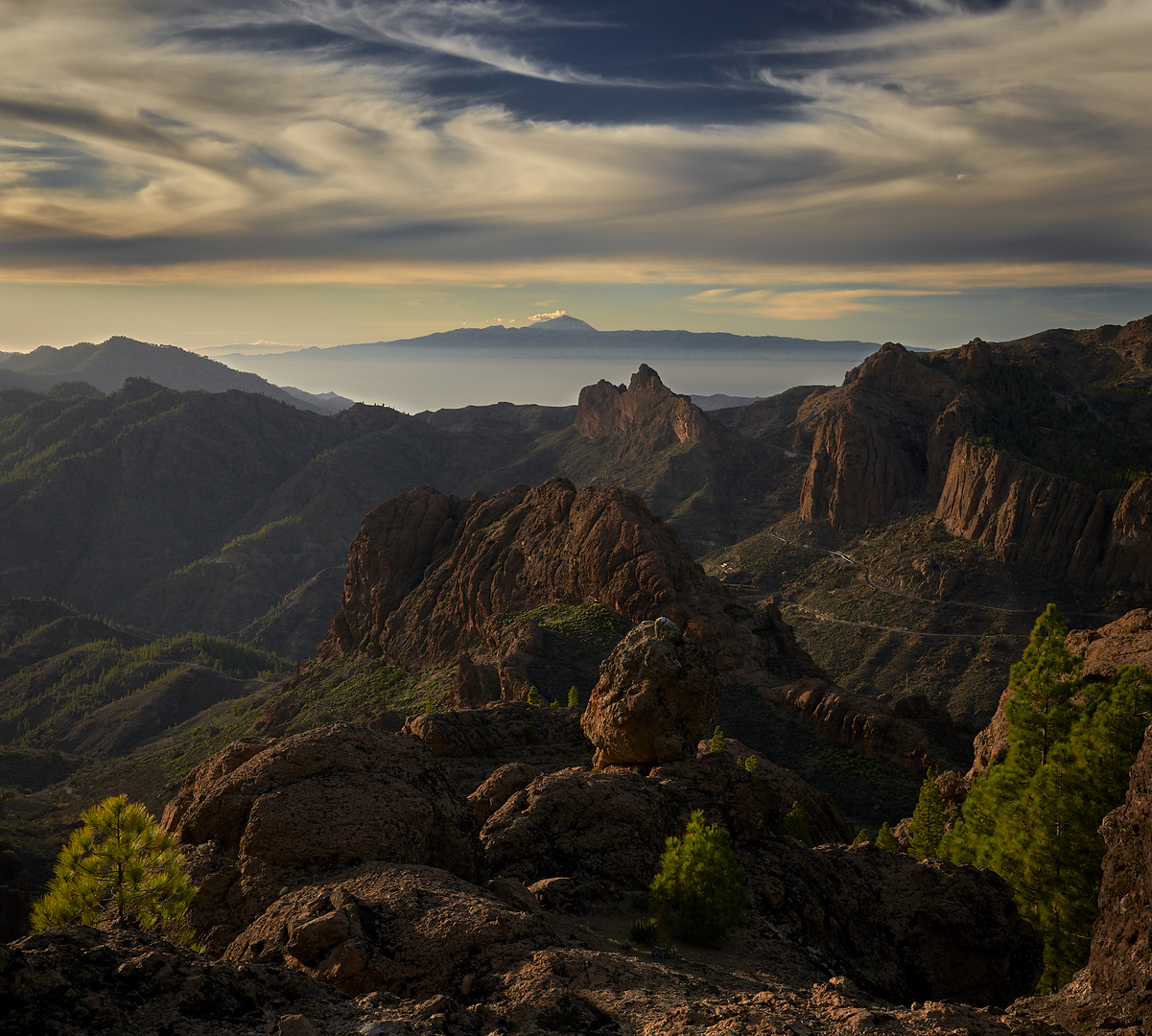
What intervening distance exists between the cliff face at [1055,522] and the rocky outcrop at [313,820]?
12864 centimetres

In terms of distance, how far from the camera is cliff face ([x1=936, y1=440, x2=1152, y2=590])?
11650 cm

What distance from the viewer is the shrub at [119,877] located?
15859 millimetres

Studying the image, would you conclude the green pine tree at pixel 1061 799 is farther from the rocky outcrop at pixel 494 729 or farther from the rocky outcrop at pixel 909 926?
the rocky outcrop at pixel 494 729

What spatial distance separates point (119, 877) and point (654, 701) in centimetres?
2122

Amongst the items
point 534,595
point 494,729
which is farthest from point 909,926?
point 534,595

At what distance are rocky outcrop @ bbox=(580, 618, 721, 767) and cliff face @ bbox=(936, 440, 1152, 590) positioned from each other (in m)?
114

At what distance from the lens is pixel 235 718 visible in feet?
386

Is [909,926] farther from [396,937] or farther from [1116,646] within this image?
[1116,646]

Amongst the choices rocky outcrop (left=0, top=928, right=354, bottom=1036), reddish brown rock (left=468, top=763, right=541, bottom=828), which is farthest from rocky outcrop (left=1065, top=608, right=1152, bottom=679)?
rocky outcrop (left=0, top=928, right=354, bottom=1036)

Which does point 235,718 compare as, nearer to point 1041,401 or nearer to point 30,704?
point 30,704

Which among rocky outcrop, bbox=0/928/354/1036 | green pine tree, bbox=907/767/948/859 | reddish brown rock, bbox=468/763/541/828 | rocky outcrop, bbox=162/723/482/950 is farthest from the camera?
green pine tree, bbox=907/767/948/859

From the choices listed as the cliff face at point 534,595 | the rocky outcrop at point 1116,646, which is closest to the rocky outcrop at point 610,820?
the rocky outcrop at point 1116,646

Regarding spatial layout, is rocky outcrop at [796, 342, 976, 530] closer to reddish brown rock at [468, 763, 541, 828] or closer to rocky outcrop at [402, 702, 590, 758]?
rocky outcrop at [402, 702, 590, 758]

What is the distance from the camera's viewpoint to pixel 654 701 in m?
32.6
